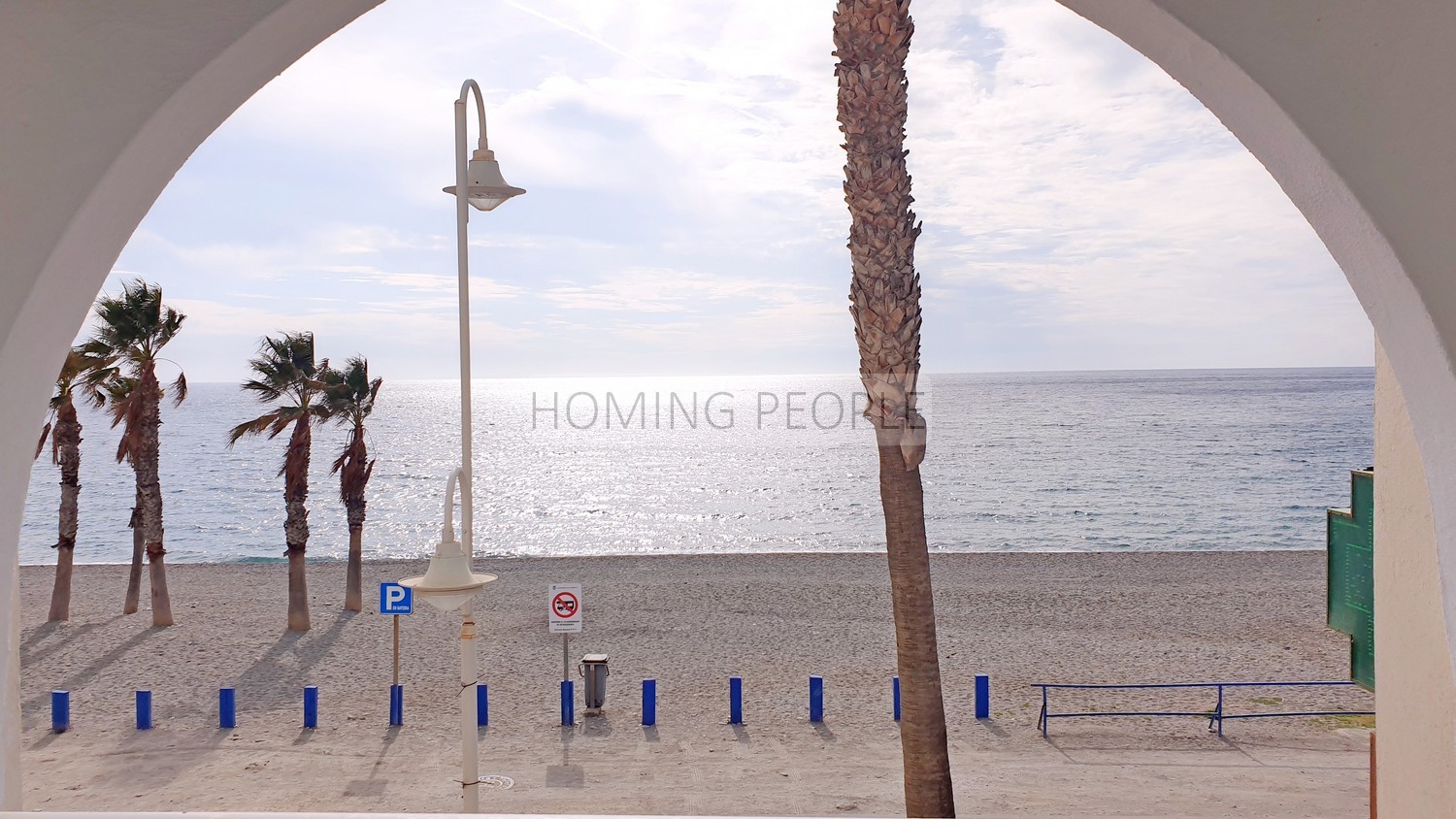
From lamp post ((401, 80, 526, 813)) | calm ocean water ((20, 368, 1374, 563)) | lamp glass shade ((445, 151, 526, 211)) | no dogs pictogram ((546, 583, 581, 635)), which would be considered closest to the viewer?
lamp post ((401, 80, 526, 813))

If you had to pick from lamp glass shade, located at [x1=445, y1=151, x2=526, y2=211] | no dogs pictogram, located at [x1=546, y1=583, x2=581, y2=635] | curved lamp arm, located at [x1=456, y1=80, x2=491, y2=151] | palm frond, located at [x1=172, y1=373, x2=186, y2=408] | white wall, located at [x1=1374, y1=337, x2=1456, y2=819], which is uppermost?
curved lamp arm, located at [x1=456, y1=80, x2=491, y2=151]

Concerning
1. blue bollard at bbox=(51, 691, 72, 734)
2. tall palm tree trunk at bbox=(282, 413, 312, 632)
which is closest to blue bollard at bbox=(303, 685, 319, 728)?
blue bollard at bbox=(51, 691, 72, 734)

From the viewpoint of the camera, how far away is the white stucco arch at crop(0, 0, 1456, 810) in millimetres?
→ 2111

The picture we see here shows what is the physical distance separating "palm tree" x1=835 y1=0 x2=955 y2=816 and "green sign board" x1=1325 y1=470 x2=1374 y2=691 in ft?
11.3

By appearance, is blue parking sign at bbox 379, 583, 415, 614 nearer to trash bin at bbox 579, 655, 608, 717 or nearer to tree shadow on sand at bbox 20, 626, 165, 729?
trash bin at bbox 579, 655, 608, 717

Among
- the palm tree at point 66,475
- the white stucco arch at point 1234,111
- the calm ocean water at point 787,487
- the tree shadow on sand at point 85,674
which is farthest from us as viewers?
the calm ocean water at point 787,487

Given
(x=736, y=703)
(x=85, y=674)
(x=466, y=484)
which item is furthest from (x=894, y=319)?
(x=85, y=674)

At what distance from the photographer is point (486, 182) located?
8.58 m

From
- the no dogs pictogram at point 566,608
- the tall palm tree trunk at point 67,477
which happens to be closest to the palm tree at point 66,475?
the tall palm tree trunk at point 67,477

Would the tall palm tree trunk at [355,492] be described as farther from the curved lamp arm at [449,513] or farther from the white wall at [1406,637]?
the white wall at [1406,637]

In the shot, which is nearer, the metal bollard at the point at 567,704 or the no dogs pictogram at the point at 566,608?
the no dogs pictogram at the point at 566,608

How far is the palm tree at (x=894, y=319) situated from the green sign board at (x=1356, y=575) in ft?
11.3

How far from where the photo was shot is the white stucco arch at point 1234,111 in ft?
6.93

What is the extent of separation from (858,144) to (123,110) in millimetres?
7599
